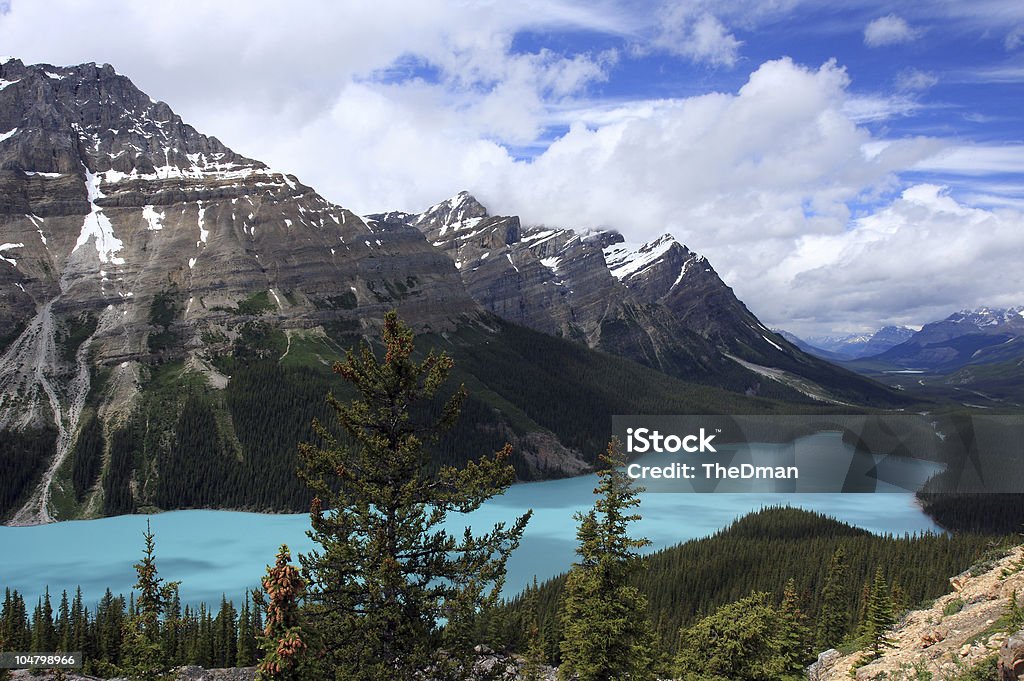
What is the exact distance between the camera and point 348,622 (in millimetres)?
16188

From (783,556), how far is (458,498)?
79.9 m

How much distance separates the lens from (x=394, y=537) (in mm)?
17031

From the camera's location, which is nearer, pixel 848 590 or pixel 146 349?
pixel 848 590

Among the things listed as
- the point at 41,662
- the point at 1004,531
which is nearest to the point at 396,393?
the point at 41,662

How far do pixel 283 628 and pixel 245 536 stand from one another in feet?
351

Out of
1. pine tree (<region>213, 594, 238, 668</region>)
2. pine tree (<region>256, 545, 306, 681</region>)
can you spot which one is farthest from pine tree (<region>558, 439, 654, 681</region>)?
pine tree (<region>213, 594, 238, 668</region>)

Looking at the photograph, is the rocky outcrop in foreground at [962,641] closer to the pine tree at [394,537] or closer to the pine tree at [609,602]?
the pine tree at [609,602]

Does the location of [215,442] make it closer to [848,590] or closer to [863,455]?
[848,590]

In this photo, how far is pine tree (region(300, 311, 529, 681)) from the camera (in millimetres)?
16484

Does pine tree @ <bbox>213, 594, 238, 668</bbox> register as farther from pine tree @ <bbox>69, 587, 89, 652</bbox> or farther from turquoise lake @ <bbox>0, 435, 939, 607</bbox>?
turquoise lake @ <bbox>0, 435, 939, 607</bbox>

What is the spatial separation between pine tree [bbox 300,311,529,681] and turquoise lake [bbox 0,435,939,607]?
6666 cm

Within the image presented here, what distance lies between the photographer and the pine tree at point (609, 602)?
86.3 feet

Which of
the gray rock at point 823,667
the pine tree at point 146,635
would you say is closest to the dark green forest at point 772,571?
the gray rock at point 823,667

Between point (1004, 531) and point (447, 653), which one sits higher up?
point (447, 653)
